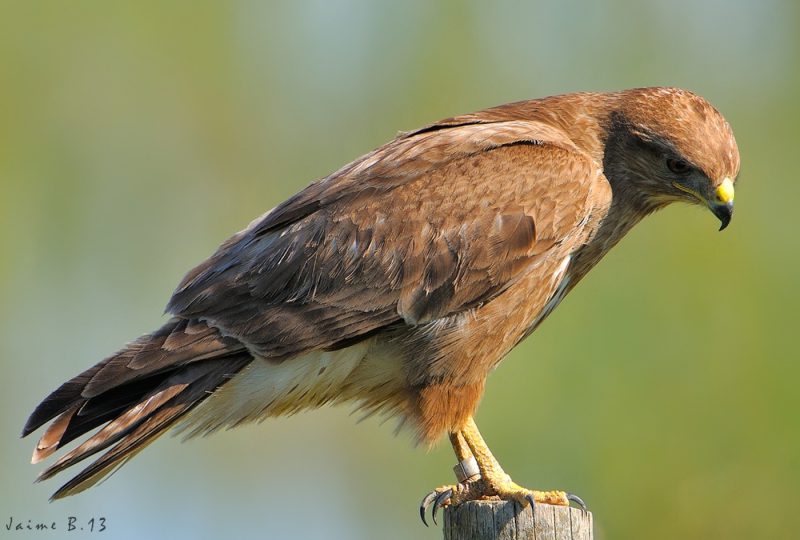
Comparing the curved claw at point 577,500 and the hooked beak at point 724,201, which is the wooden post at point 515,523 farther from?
the hooked beak at point 724,201

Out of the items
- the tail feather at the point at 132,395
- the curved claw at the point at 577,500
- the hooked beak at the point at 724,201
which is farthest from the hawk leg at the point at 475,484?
the hooked beak at the point at 724,201

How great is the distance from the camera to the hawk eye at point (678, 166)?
5.81m

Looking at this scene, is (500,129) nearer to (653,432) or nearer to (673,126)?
(673,126)

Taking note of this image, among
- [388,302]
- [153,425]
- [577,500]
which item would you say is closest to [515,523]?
[577,500]

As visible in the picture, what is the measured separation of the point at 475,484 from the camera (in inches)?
216

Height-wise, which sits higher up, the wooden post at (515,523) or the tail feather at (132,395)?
the tail feather at (132,395)

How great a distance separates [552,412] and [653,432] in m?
0.72

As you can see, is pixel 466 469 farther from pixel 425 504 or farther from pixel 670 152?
pixel 670 152

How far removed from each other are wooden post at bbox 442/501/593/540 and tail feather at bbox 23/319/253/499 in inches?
44.6

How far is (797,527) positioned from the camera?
9141 mm

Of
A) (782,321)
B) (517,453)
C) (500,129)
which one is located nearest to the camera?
(500,129)

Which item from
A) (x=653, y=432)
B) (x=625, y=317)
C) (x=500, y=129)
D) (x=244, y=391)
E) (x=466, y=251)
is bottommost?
(x=653, y=432)

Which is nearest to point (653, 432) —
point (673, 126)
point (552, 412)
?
point (552, 412)

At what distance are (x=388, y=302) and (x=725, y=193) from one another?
160cm
